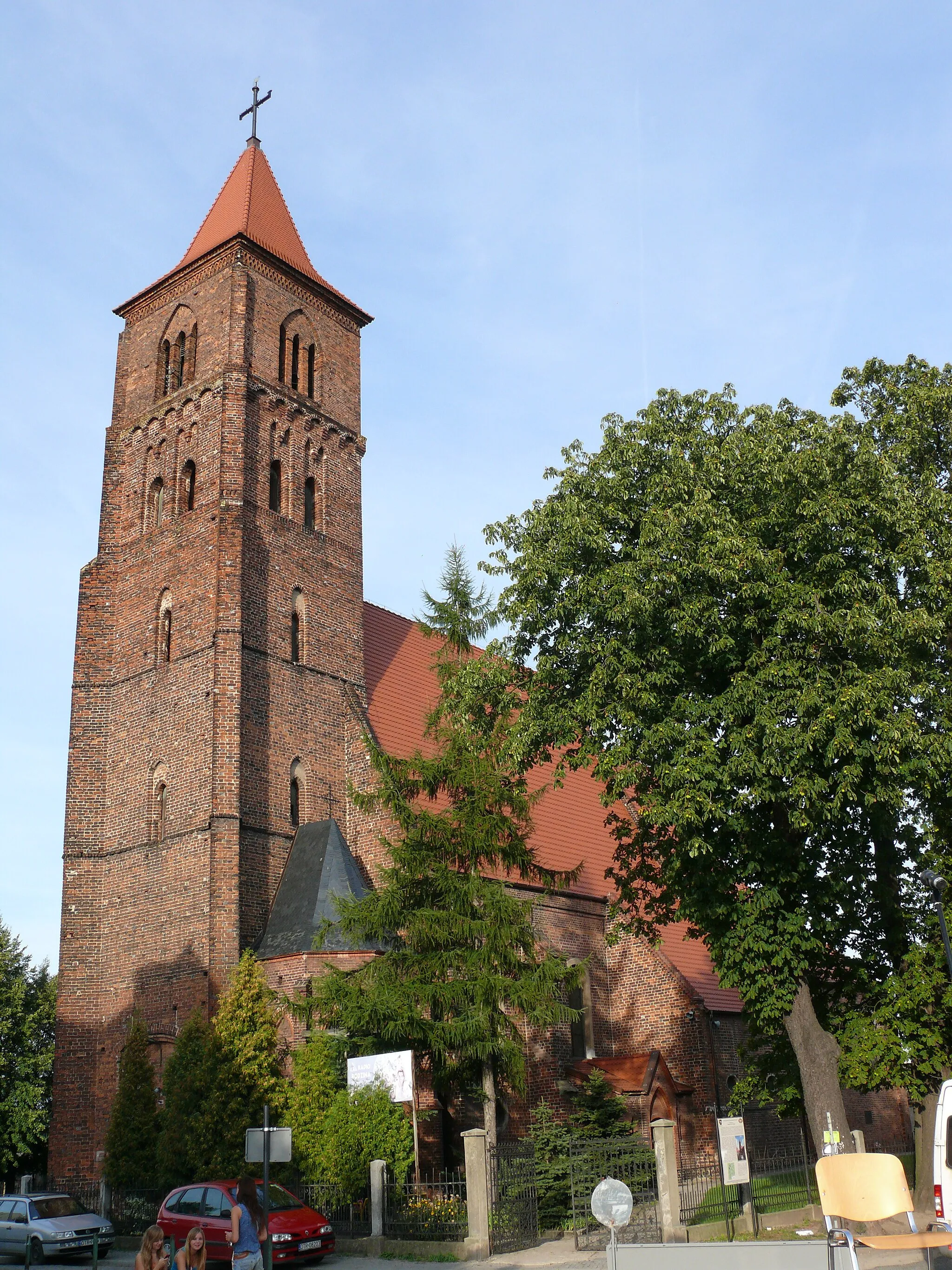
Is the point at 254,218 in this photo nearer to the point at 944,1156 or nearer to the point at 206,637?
the point at 206,637

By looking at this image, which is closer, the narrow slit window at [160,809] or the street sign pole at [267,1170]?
the street sign pole at [267,1170]

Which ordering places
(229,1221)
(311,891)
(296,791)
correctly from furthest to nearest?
(296,791) < (311,891) < (229,1221)

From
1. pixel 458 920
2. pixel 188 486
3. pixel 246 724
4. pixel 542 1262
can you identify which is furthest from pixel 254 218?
pixel 542 1262

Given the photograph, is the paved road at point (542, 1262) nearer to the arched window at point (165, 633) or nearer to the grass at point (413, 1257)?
the grass at point (413, 1257)

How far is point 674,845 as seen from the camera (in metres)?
18.0

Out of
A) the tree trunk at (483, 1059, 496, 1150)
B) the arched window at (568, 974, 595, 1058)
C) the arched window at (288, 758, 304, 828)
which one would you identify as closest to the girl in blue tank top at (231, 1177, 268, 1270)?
the tree trunk at (483, 1059, 496, 1150)

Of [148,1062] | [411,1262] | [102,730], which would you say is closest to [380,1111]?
[411,1262]

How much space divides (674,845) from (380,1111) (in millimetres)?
5979

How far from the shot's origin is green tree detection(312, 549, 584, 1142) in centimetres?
1795

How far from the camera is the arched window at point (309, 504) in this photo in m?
27.2

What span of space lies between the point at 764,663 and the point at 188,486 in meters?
15.2

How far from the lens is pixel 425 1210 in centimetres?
1669

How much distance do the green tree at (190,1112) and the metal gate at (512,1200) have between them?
4.77 meters

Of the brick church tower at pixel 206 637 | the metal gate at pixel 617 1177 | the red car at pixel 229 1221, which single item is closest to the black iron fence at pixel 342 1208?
the red car at pixel 229 1221
